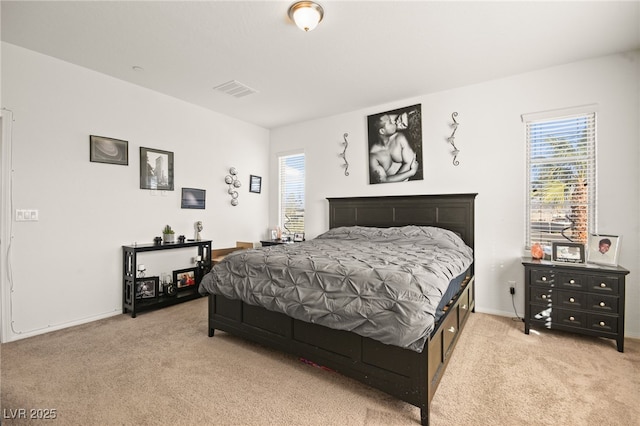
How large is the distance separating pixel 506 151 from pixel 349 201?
84.9 inches

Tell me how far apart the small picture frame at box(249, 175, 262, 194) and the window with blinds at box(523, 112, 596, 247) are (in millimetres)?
4087

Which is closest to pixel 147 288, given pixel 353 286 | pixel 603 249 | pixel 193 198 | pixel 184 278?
pixel 184 278

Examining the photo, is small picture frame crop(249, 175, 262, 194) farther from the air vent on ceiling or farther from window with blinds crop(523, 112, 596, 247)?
window with blinds crop(523, 112, 596, 247)

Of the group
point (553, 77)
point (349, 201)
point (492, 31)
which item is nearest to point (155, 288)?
point (349, 201)

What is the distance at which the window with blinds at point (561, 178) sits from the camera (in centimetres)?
310

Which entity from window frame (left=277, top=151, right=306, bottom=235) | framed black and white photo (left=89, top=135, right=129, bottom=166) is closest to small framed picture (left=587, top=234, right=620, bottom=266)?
window frame (left=277, top=151, right=306, bottom=235)

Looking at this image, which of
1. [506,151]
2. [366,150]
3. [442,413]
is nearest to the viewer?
[442,413]

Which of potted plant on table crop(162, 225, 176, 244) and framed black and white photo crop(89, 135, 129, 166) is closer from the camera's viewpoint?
framed black and white photo crop(89, 135, 129, 166)

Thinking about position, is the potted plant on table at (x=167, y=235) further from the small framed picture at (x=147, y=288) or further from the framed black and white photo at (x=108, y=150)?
the framed black and white photo at (x=108, y=150)

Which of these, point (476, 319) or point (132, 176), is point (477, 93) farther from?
point (132, 176)

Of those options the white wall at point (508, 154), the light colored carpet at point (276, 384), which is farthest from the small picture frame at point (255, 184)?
the light colored carpet at point (276, 384)

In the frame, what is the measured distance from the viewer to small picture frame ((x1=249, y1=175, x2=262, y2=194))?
5.31 metres

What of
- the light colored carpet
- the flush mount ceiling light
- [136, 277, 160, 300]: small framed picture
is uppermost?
the flush mount ceiling light

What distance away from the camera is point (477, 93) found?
366cm
